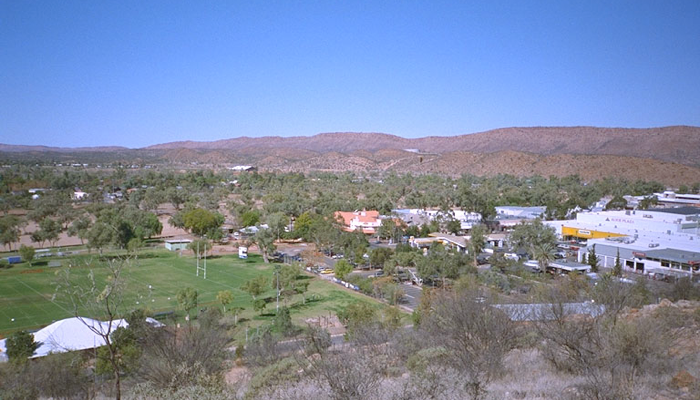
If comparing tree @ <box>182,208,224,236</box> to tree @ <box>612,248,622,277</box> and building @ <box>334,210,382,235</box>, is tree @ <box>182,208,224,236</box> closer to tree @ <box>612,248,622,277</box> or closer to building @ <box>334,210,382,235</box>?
building @ <box>334,210,382,235</box>

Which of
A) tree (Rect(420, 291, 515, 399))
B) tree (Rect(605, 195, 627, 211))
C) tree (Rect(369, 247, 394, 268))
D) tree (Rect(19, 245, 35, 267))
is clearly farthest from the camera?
tree (Rect(605, 195, 627, 211))

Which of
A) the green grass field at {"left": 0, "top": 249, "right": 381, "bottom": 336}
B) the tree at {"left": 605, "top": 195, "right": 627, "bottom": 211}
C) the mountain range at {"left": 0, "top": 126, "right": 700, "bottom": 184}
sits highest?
the mountain range at {"left": 0, "top": 126, "right": 700, "bottom": 184}

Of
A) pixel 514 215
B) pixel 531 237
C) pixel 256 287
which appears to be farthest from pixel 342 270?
pixel 514 215

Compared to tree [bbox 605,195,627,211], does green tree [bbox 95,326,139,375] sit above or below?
below

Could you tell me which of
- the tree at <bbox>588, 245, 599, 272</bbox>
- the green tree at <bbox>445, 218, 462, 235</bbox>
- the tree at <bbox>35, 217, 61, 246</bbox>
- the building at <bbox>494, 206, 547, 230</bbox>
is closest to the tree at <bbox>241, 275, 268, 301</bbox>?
the tree at <bbox>588, 245, 599, 272</bbox>

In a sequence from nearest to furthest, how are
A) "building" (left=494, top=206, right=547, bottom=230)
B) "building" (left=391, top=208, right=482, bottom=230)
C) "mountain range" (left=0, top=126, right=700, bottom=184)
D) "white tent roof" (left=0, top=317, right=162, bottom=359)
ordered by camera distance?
"white tent roof" (left=0, top=317, right=162, bottom=359)
"building" (left=391, top=208, right=482, bottom=230)
"building" (left=494, top=206, right=547, bottom=230)
"mountain range" (left=0, top=126, right=700, bottom=184)

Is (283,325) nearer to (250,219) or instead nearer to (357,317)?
(357,317)

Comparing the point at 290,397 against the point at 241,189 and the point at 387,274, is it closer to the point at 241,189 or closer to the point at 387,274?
the point at 387,274
